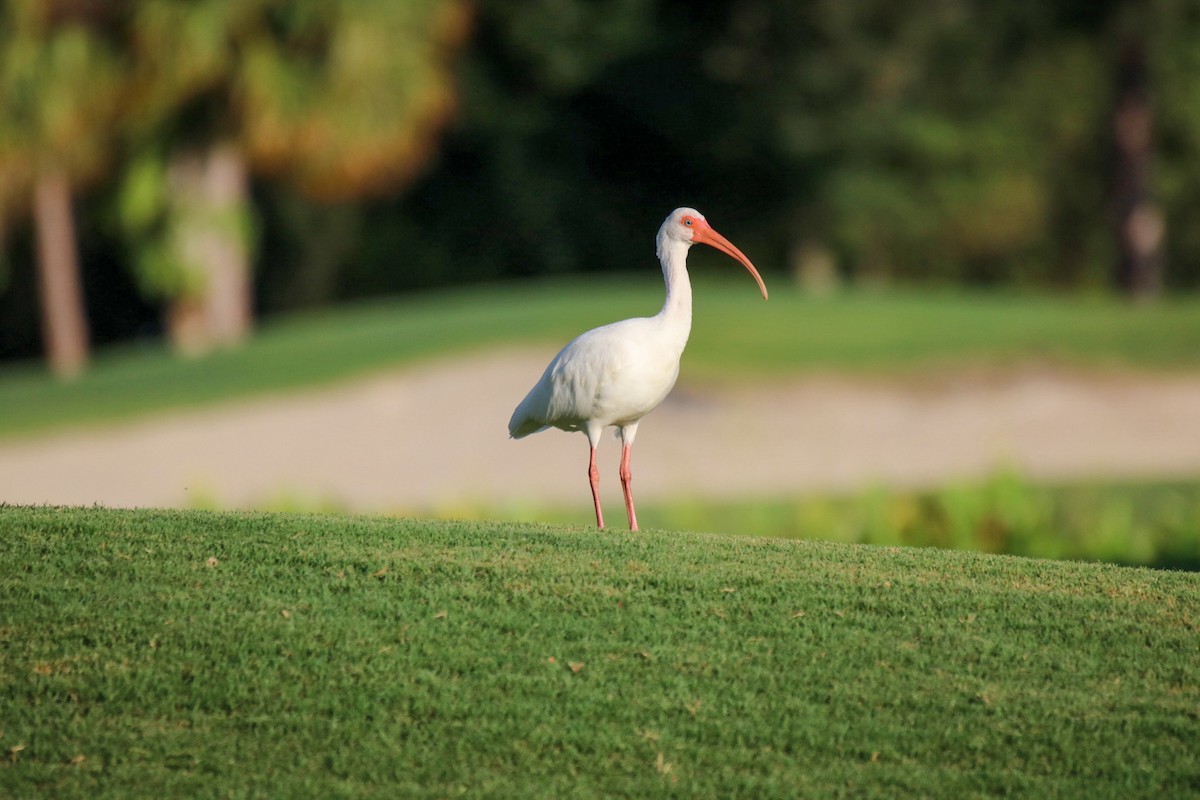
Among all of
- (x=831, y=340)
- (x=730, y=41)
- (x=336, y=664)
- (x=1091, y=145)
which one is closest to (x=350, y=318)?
(x=831, y=340)

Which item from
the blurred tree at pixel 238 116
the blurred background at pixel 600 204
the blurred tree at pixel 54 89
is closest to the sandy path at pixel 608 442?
the blurred background at pixel 600 204

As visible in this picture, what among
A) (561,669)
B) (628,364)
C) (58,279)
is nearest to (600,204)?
(58,279)

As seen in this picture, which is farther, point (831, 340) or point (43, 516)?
point (831, 340)

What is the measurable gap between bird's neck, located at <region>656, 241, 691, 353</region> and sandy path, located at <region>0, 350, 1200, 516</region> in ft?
21.5

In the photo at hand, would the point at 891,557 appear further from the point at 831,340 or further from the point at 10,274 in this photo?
the point at 10,274

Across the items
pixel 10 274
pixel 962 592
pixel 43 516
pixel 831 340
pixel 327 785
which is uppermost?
pixel 10 274

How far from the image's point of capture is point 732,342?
54.3 ft

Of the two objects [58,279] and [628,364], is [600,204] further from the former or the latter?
[628,364]

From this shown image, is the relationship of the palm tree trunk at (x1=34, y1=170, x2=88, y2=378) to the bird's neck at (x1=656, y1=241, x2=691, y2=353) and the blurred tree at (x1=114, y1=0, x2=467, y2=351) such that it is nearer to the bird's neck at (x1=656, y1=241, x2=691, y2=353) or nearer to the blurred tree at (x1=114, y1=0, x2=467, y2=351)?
the blurred tree at (x1=114, y1=0, x2=467, y2=351)

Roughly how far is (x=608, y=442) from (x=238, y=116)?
24.7ft

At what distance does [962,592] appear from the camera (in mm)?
5371

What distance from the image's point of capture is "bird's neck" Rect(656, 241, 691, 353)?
621 centimetres

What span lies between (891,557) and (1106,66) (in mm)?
28199

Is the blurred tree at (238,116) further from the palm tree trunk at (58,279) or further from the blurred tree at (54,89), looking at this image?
the palm tree trunk at (58,279)
